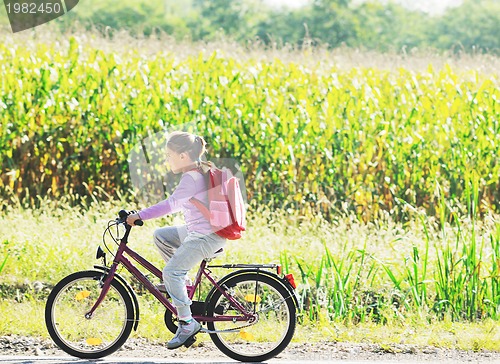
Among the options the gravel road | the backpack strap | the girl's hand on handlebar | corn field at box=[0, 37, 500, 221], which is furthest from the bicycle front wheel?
corn field at box=[0, 37, 500, 221]

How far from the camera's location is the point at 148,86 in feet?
40.8

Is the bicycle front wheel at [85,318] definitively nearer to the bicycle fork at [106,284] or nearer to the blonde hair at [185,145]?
the bicycle fork at [106,284]

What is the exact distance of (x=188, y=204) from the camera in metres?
5.68

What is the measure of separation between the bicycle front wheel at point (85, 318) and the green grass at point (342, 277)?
558mm

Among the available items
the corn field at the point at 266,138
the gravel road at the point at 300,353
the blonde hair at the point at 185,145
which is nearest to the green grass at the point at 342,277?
the gravel road at the point at 300,353

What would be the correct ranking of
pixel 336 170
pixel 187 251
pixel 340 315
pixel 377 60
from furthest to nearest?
pixel 377 60 → pixel 336 170 → pixel 340 315 → pixel 187 251

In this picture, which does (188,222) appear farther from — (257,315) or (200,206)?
(257,315)

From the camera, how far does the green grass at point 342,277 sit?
6602 mm

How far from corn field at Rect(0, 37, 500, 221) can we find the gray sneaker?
542 cm

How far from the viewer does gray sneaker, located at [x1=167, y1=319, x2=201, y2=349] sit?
18.7ft

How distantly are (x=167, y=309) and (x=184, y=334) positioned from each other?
0.83 feet

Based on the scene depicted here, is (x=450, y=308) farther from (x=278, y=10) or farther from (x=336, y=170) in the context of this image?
(x=278, y=10)

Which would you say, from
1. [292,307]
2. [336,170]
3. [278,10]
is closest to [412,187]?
[336,170]

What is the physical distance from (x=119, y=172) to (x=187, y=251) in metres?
6.28
